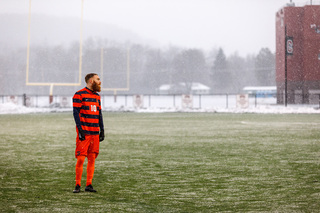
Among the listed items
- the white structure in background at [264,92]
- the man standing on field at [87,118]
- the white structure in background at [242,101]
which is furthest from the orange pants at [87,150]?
the white structure in background at [264,92]

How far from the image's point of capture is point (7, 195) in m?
5.81

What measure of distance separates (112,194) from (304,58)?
145 ft

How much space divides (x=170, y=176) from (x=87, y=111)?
2105 mm

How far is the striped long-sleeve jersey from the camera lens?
18.8 ft

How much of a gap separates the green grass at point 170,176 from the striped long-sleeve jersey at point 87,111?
886mm

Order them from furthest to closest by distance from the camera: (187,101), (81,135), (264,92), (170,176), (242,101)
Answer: (264,92), (187,101), (242,101), (170,176), (81,135)

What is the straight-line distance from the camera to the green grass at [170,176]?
5277mm

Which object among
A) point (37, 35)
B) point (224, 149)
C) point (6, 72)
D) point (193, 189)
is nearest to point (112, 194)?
point (193, 189)

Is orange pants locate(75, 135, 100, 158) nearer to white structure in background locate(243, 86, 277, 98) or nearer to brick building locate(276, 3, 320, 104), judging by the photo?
brick building locate(276, 3, 320, 104)

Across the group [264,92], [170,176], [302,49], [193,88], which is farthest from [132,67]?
[170,176]

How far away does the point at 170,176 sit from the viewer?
284 inches

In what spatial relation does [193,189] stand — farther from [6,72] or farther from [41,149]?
[6,72]

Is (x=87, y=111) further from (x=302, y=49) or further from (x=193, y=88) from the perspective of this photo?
(x=193, y=88)

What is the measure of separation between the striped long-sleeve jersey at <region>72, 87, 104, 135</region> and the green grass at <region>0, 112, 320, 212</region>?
0.89 m
